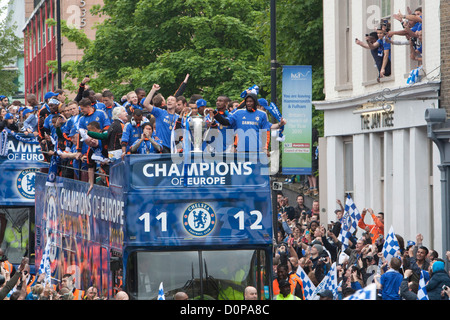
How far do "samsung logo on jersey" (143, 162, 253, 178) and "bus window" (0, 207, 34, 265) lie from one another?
871 centimetres

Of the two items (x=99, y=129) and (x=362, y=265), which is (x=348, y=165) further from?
(x=99, y=129)

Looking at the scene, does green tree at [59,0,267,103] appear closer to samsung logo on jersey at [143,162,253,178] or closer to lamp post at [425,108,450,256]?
lamp post at [425,108,450,256]

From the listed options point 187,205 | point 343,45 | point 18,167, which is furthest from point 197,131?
point 343,45

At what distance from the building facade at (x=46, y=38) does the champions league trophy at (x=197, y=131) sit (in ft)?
124

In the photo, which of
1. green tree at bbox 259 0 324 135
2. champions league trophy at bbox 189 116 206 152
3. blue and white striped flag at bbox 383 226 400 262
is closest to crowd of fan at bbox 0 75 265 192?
champions league trophy at bbox 189 116 206 152

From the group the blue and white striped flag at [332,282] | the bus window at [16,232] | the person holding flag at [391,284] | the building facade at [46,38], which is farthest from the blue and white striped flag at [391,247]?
the building facade at [46,38]

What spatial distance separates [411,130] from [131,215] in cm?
1220

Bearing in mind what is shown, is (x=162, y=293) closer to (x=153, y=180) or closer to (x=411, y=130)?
(x=153, y=180)

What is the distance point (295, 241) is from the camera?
24594 mm

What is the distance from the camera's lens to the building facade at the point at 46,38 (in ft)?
214

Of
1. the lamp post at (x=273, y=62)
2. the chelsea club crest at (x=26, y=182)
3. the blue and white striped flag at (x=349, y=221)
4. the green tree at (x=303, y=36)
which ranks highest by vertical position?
the green tree at (x=303, y=36)

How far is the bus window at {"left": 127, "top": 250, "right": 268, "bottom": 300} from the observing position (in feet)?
47.6

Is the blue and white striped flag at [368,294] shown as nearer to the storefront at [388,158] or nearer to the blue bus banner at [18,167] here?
the blue bus banner at [18,167]
